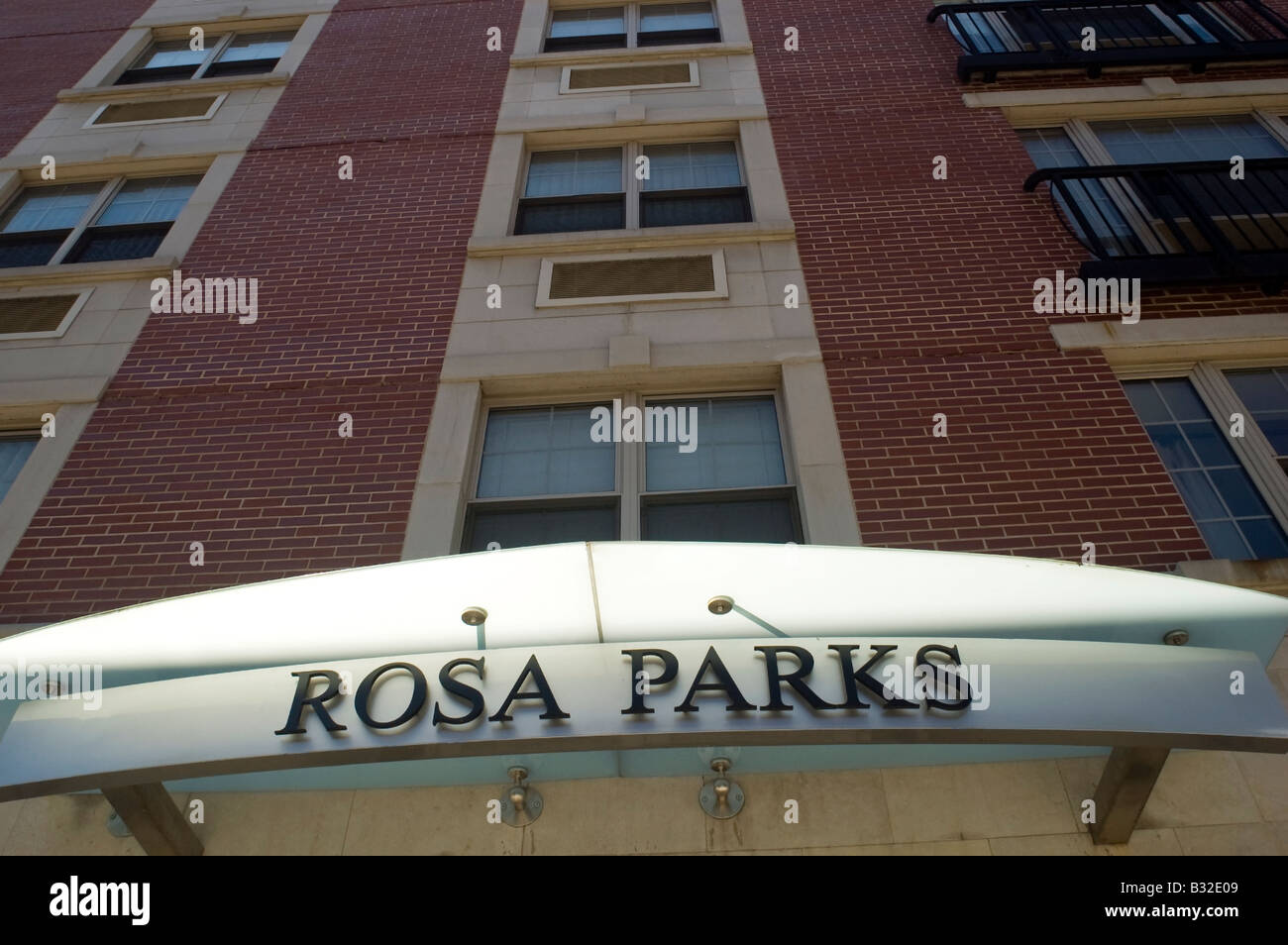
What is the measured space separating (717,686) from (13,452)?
587cm

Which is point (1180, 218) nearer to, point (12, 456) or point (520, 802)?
point (520, 802)

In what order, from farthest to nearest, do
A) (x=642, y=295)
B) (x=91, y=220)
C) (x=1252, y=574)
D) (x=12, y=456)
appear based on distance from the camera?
1. (x=91, y=220)
2. (x=642, y=295)
3. (x=12, y=456)
4. (x=1252, y=574)

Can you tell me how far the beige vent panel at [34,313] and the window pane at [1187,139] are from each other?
31.9 feet

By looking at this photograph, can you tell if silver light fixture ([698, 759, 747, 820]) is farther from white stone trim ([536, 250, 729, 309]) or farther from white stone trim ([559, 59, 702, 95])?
white stone trim ([559, 59, 702, 95])

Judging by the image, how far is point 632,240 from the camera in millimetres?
7688

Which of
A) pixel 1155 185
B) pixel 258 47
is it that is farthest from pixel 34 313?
pixel 1155 185

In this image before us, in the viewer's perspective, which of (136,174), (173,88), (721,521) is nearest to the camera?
(721,521)

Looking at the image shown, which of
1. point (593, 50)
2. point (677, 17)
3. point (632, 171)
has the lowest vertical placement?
point (632, 171)

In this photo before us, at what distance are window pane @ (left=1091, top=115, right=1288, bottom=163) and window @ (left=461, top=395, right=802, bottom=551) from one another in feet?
17.6

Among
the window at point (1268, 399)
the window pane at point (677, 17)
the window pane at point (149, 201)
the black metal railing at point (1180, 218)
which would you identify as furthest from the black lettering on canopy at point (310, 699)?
the window pane at point (677, 17)

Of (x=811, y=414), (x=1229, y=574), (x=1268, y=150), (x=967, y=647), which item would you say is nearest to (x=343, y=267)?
(x=811, y=414)

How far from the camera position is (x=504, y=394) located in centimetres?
673

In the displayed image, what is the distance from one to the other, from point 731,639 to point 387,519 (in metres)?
2.69

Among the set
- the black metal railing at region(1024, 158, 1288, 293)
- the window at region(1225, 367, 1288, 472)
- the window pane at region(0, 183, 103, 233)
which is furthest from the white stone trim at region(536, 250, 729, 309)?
the window pane at region(0, 183, 103, 233)
